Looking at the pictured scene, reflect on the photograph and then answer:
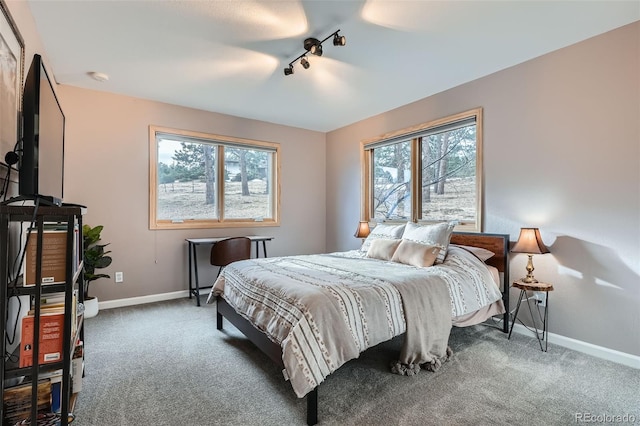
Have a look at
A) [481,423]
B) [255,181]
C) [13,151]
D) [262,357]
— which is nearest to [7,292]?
[13,151]

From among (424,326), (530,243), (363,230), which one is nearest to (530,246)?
(530,243)

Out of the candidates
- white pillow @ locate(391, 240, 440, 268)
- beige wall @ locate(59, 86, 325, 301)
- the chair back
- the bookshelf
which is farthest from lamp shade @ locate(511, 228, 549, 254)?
beige wall @ locate(59, 86, 325, 301)

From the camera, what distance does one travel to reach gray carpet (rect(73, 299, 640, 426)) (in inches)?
67.2

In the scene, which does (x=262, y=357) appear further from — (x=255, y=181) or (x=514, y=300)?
(x=255, y=181)

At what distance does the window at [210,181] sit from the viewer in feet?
13.3

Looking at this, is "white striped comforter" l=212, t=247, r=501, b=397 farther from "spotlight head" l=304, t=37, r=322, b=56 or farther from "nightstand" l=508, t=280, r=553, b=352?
"spotlight head" l=304, t=37, r=322, b=56

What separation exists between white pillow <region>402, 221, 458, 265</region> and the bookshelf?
256 centimetres

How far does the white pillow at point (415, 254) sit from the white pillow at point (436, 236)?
66 millimetres

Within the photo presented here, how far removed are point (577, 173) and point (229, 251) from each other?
3.57m

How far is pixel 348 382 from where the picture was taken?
2.03 meters

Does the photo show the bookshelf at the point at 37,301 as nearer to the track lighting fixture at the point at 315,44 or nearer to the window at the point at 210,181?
the track lighting fixture at the point at 315,44

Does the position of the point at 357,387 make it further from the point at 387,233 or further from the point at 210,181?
the point at 210,181

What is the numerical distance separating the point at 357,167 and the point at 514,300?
269cm

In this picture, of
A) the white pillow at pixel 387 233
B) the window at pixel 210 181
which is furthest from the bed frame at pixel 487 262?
the window at pixel 210 181
